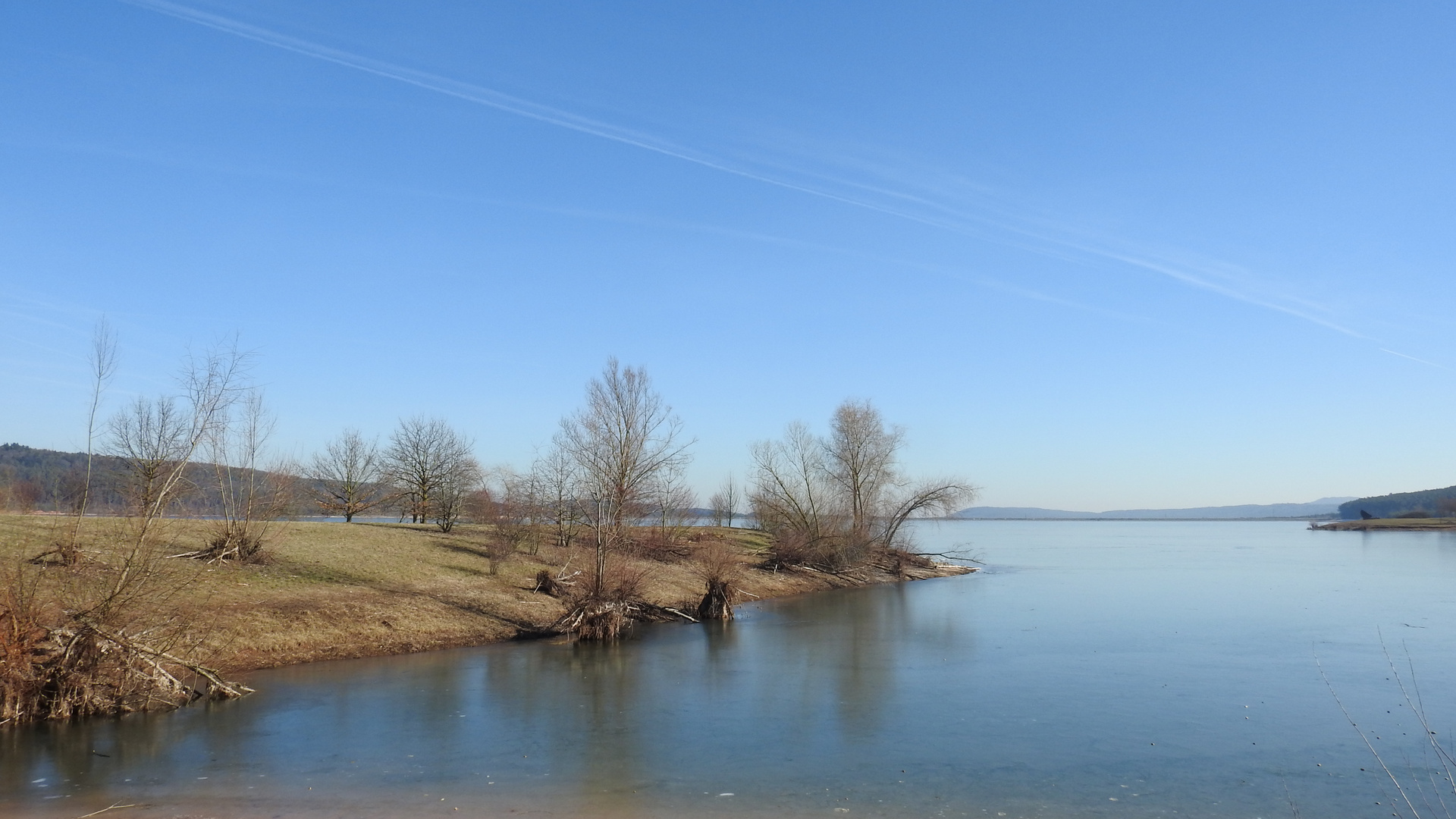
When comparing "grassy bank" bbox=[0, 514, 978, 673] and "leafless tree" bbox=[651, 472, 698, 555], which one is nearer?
"grassy bank" bbox=[0, 514, 978, 673]

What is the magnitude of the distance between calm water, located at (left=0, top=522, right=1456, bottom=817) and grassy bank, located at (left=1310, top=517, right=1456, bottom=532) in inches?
4223

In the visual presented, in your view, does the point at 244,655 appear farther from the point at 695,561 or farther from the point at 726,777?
the point at 695,561

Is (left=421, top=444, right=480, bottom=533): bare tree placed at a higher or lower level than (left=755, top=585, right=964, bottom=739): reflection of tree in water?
higher

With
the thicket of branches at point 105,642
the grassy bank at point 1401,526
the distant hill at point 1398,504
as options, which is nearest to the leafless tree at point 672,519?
the thicket of branches at point 105,642

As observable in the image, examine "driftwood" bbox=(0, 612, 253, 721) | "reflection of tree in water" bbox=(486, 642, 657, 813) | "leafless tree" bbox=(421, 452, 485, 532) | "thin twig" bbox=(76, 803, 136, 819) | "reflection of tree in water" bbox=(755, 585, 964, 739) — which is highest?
"leafless tree" bbox=(421, 452, 485, 532)

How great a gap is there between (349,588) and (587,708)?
1080 centimetres

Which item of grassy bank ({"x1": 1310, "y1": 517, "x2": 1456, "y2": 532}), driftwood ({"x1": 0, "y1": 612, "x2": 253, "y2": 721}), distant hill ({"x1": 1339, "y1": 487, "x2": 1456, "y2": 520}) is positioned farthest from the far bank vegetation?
distant hill ({"x1": 1339, "y1": 487, "x2": 1456, "y2": 520})

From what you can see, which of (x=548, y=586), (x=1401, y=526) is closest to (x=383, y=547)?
(x=548, y=586)

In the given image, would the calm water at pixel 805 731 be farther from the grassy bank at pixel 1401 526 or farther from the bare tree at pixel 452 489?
the grassy bank at pixel 1401 526

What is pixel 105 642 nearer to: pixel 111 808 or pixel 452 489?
pixel 111 808

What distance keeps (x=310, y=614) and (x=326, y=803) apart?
38.4ft

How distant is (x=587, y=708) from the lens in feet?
49.8

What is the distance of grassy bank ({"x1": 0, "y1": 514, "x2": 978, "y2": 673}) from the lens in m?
18.8

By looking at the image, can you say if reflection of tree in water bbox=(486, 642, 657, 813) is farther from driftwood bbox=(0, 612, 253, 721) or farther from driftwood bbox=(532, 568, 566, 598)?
driftwood bbox=(0, 612, 253, 721)
